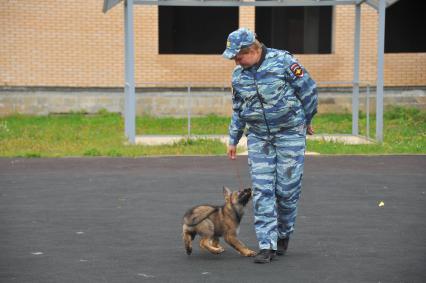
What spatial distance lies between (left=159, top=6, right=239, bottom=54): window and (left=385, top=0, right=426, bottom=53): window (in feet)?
14.9

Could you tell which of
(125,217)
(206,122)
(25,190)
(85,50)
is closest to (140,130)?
(206,122)

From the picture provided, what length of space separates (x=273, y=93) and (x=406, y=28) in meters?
19.9

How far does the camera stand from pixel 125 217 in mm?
9336

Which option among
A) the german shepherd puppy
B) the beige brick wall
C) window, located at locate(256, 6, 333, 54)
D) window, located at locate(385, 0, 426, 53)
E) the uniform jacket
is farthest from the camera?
window, located at locate(385, 0, 426, 53)

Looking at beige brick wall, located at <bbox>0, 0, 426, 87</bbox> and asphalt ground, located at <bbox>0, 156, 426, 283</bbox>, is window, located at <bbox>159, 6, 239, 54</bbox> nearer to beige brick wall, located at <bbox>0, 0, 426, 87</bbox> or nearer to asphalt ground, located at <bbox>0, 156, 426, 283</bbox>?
beige brick wall, located at <bbox>0, 0, 426, 87</bbox>

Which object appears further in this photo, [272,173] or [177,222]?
[177,222]

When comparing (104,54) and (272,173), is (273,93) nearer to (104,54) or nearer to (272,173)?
(272,173)

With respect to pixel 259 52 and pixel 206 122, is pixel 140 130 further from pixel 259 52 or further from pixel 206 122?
pixel 259 52

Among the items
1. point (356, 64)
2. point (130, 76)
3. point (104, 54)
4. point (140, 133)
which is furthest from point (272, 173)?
point (104, 54)

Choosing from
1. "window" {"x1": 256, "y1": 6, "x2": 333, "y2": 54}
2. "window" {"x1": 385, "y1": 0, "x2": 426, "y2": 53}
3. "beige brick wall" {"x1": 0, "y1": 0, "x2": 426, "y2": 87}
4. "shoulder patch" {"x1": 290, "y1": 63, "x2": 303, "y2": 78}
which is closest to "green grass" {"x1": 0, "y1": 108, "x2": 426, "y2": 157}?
"beige brick wall" {"x1": 0, "y1": 0, "x2": 426, "y2": 87}

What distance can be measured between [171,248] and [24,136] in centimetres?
1077

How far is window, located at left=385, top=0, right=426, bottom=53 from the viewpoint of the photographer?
25625 mm

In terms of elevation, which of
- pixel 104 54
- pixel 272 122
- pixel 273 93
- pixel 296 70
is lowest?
pixel 272 122

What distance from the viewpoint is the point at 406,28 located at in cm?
2595
